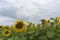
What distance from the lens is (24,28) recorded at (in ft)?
13.2

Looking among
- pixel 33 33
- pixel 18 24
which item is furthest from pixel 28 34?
pixel 18 24

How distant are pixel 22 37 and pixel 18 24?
37 cm

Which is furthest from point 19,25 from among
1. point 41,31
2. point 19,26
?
point 41,31

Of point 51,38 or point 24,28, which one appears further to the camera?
point 24,28

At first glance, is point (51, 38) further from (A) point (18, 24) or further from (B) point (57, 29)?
(A) point (18, 24)

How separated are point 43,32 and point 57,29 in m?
0.26

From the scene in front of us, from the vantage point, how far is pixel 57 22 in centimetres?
399

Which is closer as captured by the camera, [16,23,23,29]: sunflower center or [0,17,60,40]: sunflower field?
[0,17,60,40]: sunflower field

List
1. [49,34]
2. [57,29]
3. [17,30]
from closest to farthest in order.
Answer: [49,34] < [57,29] < [17,30]

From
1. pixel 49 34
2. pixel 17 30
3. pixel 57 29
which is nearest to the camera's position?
pixel 49 34

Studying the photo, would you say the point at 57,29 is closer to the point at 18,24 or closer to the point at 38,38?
the point at 38,38

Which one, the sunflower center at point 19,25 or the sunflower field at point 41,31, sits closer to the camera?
the sunflower field at point 41,31

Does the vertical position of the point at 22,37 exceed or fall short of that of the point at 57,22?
it falls short

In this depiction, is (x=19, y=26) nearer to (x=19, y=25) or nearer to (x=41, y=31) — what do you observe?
(x=19, y=25)
